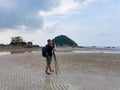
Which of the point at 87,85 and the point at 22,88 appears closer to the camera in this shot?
the point at 22,88

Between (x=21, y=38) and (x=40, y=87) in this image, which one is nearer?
(x=40, y=87)

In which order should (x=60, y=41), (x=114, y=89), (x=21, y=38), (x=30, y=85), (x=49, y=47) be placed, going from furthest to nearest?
(x=60, y=41)
(x=21, y=38)
(x=49, y=47)
(x=30, y=85)
(x=114, y=89)

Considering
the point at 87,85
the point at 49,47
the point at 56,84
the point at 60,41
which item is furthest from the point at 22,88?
the point at 60,41

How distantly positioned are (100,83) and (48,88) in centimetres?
288

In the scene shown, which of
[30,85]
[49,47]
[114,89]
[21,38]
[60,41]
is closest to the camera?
[114,89]

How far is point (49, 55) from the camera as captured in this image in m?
17.3

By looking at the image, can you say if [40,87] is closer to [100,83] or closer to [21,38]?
[100,83]

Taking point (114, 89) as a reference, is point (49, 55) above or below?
above

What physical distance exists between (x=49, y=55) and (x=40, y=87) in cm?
531

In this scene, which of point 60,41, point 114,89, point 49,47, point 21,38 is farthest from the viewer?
point 60,41

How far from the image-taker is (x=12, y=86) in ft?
40.8

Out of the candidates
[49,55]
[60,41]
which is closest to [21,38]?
[60,41]

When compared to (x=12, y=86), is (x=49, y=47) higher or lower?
higher

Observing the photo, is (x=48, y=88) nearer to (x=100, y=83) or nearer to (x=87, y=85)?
(x=87, y=85)
